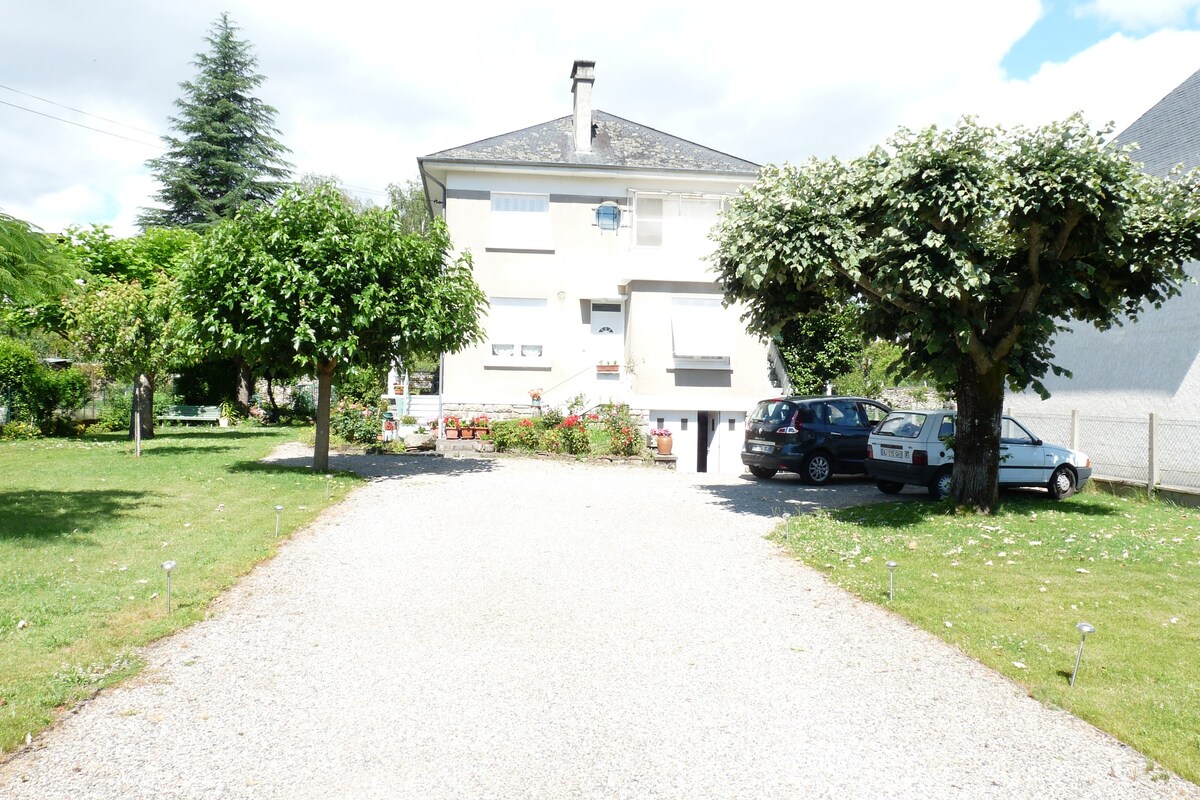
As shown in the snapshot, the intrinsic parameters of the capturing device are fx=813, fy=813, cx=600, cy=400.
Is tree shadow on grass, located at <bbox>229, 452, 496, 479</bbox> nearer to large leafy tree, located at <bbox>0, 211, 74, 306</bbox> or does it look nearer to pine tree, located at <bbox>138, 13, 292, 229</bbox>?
large leafy tree, located at <bbox>0, 211, 74, 306</bbox>

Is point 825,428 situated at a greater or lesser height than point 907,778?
greater

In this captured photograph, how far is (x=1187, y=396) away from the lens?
50.5 ft

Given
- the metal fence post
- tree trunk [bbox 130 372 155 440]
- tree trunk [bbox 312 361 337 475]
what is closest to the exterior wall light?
tree trunk [bbox 312 361 337 475]

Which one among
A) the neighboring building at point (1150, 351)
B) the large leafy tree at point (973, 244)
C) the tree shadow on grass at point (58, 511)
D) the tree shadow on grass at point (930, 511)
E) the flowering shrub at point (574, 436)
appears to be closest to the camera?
the tree shadow on grass at point (58, 511)

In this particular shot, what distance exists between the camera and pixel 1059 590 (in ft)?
25.0

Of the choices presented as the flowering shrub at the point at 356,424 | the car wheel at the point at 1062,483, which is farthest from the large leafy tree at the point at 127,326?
the car wheel at the point at 1062,483

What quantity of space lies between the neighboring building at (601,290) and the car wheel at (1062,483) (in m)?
8.97

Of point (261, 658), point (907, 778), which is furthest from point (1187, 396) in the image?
point (261, 658)

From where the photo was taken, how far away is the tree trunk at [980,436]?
1159 cm

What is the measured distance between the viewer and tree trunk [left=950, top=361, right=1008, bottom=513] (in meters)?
11.6

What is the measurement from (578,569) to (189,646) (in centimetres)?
383

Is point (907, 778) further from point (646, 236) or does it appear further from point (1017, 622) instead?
point (646, 236)

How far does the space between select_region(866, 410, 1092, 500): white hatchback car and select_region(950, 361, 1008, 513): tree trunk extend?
4.83 ft

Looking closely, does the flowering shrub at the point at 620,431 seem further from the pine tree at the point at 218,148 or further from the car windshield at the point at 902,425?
the pine tree at the point at 218,148
